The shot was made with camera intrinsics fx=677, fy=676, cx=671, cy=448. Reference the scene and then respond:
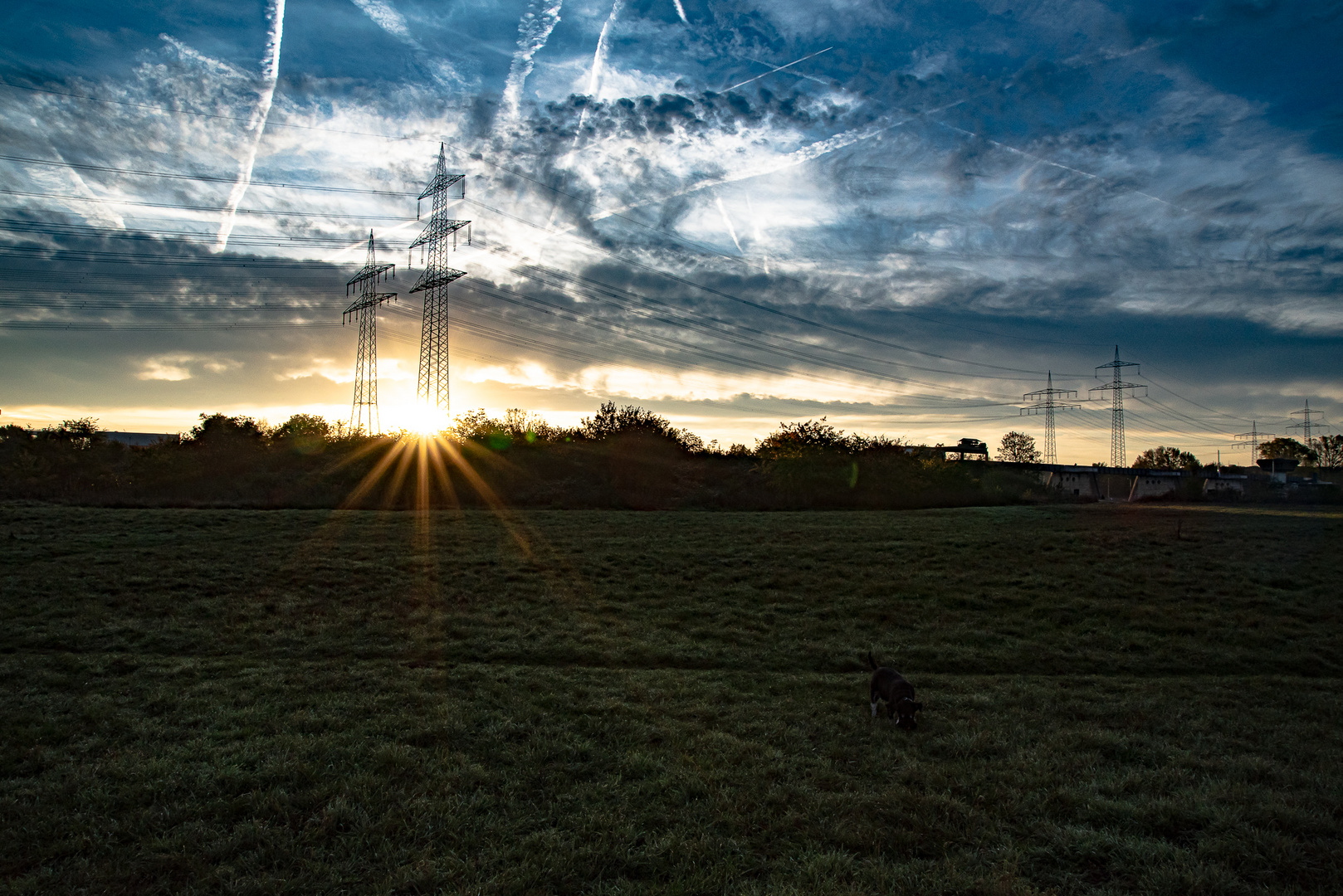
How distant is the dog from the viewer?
1062 cm

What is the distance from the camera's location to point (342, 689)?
41.4 feet

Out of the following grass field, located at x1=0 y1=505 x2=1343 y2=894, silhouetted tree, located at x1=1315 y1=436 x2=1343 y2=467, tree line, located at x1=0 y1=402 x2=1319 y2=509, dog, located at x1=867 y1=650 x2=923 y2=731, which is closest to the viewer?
grass field, located at x1=0 y1=505 x2=1343 y2=894

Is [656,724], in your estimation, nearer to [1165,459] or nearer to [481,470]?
[481,470]

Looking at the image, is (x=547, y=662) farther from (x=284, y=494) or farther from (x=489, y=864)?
(x=284, y=494)

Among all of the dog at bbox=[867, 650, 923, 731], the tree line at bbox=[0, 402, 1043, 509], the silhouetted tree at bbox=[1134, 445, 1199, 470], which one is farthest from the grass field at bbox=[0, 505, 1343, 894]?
the silhouetted tree at bbox=[1134, 445, 1199, 470]

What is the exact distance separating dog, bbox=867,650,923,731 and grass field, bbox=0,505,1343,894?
1.54ft

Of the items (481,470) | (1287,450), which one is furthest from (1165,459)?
(481,470)

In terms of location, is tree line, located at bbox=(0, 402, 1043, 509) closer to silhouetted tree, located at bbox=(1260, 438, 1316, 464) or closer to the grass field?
the grass field

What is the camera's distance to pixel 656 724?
1073cm

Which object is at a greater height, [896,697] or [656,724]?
[896,697]

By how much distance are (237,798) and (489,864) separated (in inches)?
137

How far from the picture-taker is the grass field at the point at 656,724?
6.54 m

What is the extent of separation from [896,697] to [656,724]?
3.90 metres

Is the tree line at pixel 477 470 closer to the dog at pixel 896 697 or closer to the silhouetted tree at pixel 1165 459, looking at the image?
the dog at pixel 896 697
